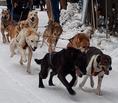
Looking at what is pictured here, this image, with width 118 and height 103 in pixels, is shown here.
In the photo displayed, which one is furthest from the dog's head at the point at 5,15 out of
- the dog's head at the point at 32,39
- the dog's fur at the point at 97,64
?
the dog's fur at the point at 97,64

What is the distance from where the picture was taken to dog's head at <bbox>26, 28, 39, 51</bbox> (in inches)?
308

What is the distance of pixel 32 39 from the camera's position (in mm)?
7867

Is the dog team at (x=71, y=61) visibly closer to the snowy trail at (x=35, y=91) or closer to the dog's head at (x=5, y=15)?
the snowy trail at (x=35, y=91)

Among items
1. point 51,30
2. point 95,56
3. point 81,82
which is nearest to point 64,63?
point 95,56

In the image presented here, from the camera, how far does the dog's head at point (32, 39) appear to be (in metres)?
7.82

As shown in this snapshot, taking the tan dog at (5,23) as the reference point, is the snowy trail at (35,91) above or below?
below

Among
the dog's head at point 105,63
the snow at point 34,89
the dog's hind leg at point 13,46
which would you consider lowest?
the snow at point 34,89

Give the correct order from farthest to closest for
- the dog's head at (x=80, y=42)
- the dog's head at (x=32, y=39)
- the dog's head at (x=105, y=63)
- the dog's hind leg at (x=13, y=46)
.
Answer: the dog's hind leg at (x=13, y=46)
the dog's head at (x=80, y=42)
the dog's head at (x=32, y=39)
the dog's head at (x=105, y=63)

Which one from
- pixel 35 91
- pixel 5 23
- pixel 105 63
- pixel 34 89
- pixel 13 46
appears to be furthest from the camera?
pixel 5 23

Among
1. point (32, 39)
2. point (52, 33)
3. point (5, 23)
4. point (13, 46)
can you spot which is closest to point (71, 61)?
point (32, 39)

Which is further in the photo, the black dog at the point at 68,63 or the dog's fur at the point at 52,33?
the dog's fur at the point at 52,33

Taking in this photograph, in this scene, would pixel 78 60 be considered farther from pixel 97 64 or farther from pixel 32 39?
pixel 32 39

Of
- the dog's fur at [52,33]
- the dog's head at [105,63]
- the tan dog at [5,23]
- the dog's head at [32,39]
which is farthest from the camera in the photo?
the tan dog at [5,23]

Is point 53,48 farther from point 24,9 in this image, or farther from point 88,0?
point 88,0
